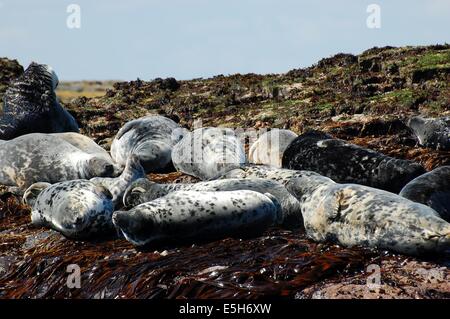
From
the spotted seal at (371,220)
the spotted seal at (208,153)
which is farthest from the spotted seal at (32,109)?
the spotted seal at (371,220)

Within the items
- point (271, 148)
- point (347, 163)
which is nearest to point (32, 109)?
point (271, 148)

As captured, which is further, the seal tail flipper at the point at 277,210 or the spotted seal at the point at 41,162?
the spotted seal at the point at 41,162

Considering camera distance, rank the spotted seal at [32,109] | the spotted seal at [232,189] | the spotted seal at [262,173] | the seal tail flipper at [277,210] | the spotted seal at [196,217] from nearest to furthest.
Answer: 1. the spotted seal at [196,217]
2. the seal tail flipper at [277,210]
3. the spotted seal at [232,189]
4. the spotted seal at [262,173]
5. the spotted seal at [32,109]

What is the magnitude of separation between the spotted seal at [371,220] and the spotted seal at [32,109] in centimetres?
618

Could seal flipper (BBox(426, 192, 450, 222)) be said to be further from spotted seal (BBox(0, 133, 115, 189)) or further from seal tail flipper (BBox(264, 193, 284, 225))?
spotted seal (BBox(0, 133, 115, 189))

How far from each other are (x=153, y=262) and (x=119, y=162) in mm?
4854

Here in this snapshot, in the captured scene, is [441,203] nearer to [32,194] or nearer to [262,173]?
[262,173]

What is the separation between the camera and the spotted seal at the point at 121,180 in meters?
8.26

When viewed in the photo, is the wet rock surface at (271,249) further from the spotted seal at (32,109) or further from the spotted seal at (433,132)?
the spotted seal at (32,109)

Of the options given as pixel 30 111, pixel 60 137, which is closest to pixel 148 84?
pixel 30 111

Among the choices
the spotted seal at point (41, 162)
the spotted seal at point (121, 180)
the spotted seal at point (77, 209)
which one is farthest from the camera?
the spotted seal at point (41, 162)

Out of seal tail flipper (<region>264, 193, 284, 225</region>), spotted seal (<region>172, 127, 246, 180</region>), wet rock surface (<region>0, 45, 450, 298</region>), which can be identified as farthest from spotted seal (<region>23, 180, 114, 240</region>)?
spotted seal (<region>172, 127, 246, 180</region>)

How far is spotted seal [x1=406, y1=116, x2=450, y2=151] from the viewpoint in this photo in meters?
10.4

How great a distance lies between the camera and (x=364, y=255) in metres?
5.89
